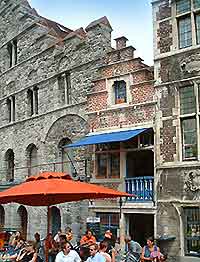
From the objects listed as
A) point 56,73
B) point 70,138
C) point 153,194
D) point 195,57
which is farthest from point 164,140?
point 56,73

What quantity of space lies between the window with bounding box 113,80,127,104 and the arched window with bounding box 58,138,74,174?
11.3 ft

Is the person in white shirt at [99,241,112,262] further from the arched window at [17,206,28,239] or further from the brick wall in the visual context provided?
the arched window at [17,206,28,239]

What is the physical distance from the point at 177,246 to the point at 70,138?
22.9 ft

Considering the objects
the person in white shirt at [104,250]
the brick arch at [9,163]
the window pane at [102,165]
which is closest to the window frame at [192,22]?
the window pane at [102,165]

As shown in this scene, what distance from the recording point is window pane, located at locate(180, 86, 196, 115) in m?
14.0

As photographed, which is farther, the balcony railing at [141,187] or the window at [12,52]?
the window at [12,52]

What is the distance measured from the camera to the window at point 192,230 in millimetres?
13336

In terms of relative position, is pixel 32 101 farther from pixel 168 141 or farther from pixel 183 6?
pixel 183 6

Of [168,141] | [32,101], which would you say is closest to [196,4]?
[168,141]

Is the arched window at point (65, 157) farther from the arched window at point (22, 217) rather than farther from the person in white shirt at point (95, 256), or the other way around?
the person in white shirt at point (95, 256)

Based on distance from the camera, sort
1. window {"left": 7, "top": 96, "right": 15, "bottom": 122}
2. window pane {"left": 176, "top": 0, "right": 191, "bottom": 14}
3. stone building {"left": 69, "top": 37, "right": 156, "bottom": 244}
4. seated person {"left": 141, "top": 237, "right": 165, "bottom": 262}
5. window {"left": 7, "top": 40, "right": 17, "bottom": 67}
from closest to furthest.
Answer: seated person {"left": 141, "top": 237, "right": 165, "bottom": 262} < window pane {"left": 176, "top": 0, "right": 191, "bottom": 14} < stone building {"left": 69, "top": 37, "right": 156, "bottom": 244} < window {"left": 7, "top": 96, "right": 15, "bottom": 122} < window {"left": 7, "top": 40, "right": 17, "bottom": 67}

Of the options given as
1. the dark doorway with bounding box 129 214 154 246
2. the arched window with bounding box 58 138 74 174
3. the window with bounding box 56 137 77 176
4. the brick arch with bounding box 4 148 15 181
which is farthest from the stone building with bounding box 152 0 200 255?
the brick arch with bounding box 4 148 15 181

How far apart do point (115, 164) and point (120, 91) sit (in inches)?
107

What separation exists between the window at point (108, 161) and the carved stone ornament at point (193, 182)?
332 cm
